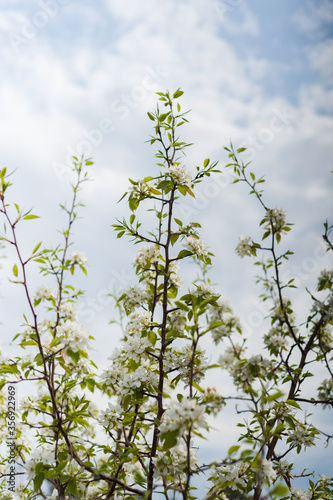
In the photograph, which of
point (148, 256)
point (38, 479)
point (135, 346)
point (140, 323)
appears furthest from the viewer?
point (148, 256)

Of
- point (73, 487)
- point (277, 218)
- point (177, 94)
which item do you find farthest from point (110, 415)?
point (277, 218)

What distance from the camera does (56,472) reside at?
5.81ft

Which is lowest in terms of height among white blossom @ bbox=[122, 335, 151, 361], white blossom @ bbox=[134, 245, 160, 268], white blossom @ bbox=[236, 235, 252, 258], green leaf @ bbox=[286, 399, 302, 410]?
green leaf @ bbox=[286, 399, 302, 410]

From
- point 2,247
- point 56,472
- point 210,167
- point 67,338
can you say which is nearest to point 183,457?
point 56,472

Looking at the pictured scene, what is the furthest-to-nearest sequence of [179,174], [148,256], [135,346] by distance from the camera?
1. [148,256]
2. [179,174]
3. [135,346]

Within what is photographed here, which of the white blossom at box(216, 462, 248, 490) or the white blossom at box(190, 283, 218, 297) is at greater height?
the white blossom at box(190, 283, 218, 297)

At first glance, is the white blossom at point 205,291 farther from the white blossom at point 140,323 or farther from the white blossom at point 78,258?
the white blossom at point 78,258

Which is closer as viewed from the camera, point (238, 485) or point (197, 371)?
point (238, 485)

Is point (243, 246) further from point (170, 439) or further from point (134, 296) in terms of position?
point (170, 439)

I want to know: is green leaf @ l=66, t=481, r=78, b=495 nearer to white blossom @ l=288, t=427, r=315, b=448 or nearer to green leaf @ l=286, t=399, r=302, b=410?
green leaf @ l=286, t=399, r=302, b=410

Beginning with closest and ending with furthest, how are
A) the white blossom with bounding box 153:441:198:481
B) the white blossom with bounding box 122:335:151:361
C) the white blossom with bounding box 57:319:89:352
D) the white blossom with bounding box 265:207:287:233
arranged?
1. the white blossom with bounding box 153:441:198:481
2. the white blossom with bounding box 57:319:89:352
3. the white blossom with bounding box 122:335:151:361
4. the white blossom with bounding box 265:207:287:233

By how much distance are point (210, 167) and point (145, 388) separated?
4.36 ft

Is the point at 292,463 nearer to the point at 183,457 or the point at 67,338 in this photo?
the point at 183,457

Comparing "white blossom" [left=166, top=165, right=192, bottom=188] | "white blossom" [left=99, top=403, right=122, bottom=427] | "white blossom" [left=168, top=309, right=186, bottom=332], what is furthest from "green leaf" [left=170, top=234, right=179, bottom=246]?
"white blossom" [left=99, top=403, right=122, bottom=427]
